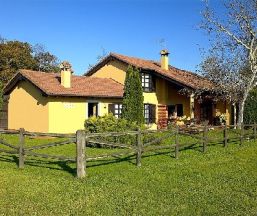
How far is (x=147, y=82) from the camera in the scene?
31000mm

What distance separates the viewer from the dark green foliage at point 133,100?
2314 centimetres

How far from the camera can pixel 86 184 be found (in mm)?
10000

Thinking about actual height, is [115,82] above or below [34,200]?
above

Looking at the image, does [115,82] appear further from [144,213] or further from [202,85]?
[144,213]

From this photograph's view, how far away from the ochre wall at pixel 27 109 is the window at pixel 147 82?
30.2ft

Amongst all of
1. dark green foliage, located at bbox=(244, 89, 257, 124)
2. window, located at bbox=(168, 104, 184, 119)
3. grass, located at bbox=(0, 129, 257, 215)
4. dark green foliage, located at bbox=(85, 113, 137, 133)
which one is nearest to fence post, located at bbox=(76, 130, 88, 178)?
grass, located at bbox=(0, 129, 257, 215)

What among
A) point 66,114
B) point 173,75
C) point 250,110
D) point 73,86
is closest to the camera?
point 66,114

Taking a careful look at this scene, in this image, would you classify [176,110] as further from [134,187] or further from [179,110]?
[134,187]

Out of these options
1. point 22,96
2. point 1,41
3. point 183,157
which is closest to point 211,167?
point 183,157

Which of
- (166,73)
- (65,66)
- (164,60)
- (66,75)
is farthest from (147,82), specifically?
(65,66)

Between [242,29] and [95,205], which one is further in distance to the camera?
[242,29]

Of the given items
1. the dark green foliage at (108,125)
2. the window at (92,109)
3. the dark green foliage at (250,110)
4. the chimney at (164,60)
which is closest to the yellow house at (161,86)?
the chimney at (164,60)

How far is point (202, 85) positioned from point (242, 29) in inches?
216

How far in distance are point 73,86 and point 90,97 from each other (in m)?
1.46
